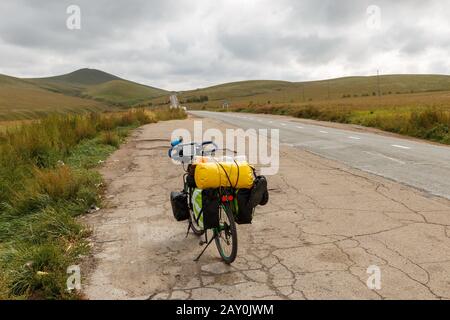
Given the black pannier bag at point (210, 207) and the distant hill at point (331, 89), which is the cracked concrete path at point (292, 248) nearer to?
the black pannier bag at point (210, 207)

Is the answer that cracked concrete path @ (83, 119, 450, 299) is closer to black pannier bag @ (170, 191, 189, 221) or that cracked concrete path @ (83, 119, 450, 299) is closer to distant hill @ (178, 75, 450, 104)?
black pannier bag @ (170, 191, 189, 221)

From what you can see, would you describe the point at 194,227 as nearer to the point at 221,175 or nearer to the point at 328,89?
the point at 221,175

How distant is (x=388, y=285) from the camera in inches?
163

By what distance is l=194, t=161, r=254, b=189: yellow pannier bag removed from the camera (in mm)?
4629

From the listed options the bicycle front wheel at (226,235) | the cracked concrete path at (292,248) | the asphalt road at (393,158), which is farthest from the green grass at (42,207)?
the asphalt road at (393,158)

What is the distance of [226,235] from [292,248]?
0.92 m

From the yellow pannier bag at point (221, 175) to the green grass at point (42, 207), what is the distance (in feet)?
5.57

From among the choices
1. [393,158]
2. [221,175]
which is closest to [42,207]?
[221,175]

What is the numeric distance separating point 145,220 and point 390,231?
355 centimetres

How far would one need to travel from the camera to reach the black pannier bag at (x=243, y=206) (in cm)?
478

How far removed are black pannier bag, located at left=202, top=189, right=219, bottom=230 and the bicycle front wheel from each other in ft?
0.36

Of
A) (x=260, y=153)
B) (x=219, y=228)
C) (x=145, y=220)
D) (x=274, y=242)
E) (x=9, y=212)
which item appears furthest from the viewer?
(x=260, y=153)
